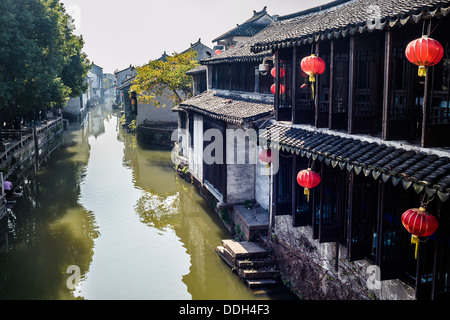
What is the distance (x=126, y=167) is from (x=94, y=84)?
73.7 metres

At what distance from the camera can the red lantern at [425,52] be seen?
5.77 meters

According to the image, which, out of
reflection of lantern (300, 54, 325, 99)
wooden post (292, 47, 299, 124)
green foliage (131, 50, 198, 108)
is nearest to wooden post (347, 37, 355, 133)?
reflection of lantern (300, 54, 325, 99)

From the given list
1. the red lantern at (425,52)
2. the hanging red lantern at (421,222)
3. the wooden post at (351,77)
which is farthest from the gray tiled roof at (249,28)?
the hanging red lantern at (421,222)

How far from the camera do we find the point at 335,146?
8141mm

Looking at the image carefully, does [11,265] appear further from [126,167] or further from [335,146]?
[126,167]

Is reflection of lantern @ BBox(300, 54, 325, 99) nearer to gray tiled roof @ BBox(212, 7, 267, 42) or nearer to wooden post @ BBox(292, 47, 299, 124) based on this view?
wooden post @ BBox(292, 47, 299, 124)

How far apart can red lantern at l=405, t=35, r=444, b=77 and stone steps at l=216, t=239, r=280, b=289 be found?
7157mm

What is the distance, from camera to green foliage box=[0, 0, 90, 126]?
19156 millimetres

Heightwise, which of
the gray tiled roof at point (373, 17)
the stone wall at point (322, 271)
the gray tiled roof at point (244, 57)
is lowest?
the stone wall at point (322, 271)

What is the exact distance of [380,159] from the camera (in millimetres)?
6840

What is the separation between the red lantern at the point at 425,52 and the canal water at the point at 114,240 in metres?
7.01

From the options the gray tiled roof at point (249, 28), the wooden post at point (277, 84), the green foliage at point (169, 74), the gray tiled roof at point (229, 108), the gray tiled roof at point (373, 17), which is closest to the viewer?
the gray tiled roof at point (373, 17)

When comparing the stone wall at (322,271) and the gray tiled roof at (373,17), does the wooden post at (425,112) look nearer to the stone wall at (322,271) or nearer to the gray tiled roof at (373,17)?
the gray tiled roof at (373,17)
